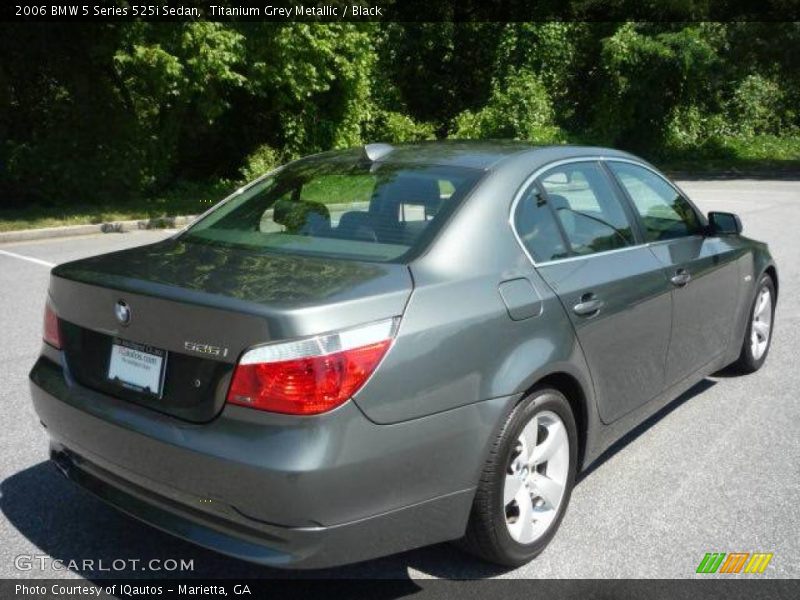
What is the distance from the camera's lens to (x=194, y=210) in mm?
14688

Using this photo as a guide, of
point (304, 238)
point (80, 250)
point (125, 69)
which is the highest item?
point (125, 69)

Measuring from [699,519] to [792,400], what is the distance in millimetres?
1871

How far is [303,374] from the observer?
2.45 m

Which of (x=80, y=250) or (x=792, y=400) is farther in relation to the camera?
(x=80, y=250)

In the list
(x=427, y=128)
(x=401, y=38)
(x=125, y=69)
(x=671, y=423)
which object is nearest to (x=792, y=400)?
(x=671, y=423)

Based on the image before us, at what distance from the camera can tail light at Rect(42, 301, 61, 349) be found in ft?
10.4

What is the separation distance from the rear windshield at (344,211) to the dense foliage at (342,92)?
36.4ft

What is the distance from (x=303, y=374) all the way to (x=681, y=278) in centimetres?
234

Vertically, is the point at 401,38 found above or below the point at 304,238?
above

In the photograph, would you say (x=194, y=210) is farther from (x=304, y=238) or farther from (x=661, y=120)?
(x=661, y=120)

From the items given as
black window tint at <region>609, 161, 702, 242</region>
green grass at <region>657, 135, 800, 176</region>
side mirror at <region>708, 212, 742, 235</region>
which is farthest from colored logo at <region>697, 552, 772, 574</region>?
green grass at <region>657, 135, 800, 176</region>

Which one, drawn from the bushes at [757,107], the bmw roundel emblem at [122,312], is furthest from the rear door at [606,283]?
the bushes at [757,107]

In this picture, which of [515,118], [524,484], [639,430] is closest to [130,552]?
[524,484]

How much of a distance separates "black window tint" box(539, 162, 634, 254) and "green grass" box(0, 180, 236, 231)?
1072cm
